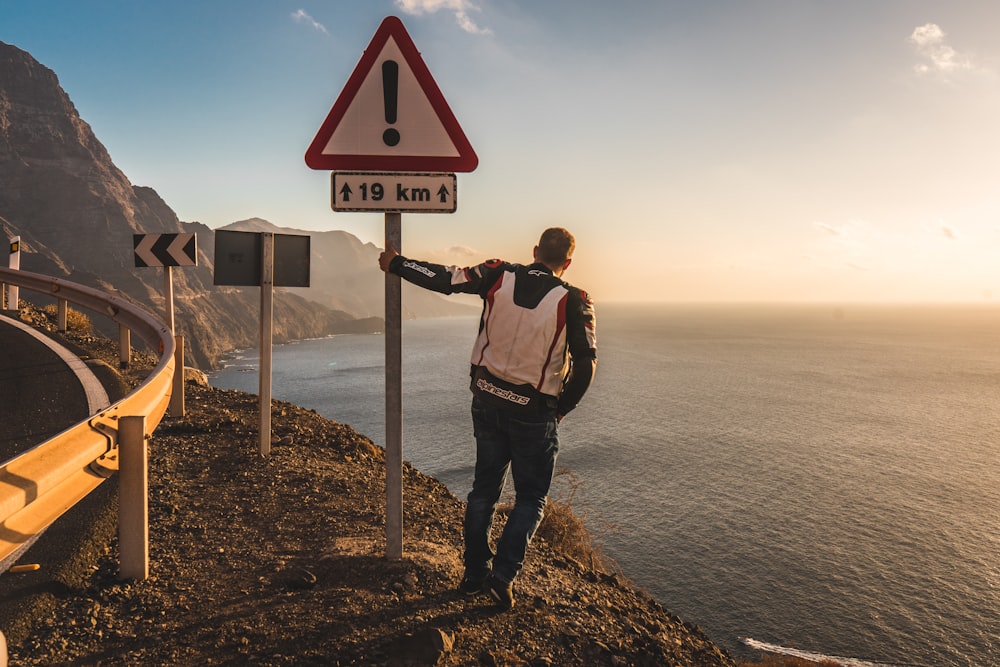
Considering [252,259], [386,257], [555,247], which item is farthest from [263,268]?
[555,247]

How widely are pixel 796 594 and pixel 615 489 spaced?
1582 cm

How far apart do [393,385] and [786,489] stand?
178 ft

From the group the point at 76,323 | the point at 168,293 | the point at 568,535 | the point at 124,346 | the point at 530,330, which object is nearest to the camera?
the point at 530,330

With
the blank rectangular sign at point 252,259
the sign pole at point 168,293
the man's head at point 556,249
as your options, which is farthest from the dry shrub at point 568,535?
the sign pole at point 168,293

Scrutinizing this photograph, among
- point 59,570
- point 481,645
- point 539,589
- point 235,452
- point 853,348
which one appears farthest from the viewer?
point 853,348

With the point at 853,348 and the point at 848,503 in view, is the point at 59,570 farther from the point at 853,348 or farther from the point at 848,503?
the point at 853,348

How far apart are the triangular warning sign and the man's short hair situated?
24.2 inches

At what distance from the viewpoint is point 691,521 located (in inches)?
1636

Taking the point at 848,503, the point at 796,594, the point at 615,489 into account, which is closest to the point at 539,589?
the point at 796,594

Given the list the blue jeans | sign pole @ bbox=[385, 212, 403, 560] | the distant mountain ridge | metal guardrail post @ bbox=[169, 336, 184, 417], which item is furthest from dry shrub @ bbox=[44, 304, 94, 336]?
the distant mountain ridge

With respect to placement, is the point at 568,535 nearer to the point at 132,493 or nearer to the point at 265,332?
the point at 265,332

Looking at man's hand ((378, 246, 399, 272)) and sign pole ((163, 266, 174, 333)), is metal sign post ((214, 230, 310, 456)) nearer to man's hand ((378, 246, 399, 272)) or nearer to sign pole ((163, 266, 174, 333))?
sign pole ((163, 266, 174, 333))

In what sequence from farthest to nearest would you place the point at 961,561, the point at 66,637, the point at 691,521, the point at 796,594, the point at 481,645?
1. the point at 691,521
2. the point at 961,561
3. the point at 796,594
4. the point at 481,645
5. the point at 66,637

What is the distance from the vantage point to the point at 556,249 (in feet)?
10.5
